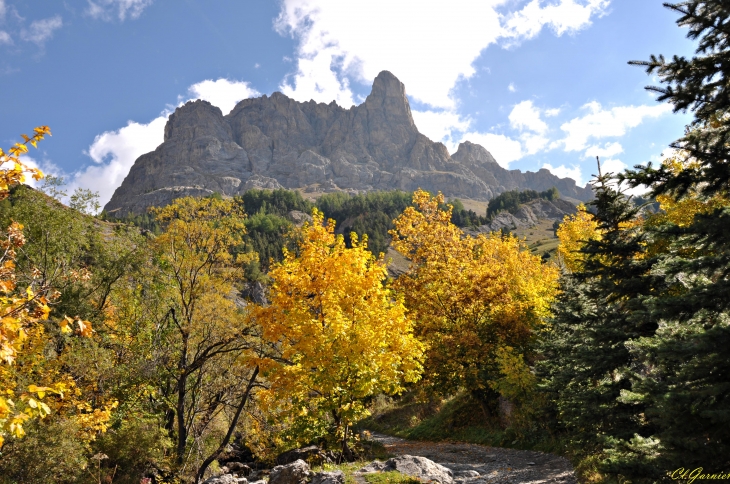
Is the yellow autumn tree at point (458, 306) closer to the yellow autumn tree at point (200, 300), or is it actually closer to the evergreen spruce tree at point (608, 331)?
the evergreen spruce tree at point (608, 331)

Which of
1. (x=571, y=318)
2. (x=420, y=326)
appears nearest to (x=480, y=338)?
(x=420, y=326)

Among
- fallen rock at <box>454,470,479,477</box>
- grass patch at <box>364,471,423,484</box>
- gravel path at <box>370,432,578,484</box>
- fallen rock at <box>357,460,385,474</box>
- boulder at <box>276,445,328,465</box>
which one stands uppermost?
grass patch at <box>364,471,423,484</box>

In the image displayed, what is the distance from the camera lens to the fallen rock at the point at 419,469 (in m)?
11.1

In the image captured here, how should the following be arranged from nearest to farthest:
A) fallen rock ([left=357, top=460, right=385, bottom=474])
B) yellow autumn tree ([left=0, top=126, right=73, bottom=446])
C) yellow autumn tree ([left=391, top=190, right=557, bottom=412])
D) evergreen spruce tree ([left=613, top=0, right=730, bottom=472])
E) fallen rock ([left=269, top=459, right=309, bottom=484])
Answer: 1. yellow autumn tree ([left=0, top=126, right=73, bottom=446])
2. evergreen spruce tree ([left=613, top=0, right=730, bottom=472])
3. fallen rock ([left=269, top=459, right=309, bottom=484])
4. fallen rock ([left=357, top=460, right=385, bottom=474])
5. yellow autumn tree ([left=391, top=190, right=557, bottom=412])

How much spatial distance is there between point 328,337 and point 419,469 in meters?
4.47

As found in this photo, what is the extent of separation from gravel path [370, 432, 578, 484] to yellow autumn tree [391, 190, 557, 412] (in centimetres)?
294

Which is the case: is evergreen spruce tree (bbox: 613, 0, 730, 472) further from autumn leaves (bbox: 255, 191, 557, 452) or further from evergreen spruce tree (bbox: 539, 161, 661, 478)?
autumn leaves (bbox: 255, 191, 557, 452)

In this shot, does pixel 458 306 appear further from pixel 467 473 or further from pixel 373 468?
pixel 373 468

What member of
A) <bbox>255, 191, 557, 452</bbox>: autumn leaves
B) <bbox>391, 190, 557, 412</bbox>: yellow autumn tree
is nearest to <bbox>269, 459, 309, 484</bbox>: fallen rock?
<bbox>255, 191, 557, 452</bbox>: autumn leaves

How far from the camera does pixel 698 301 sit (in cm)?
607

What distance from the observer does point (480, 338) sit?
20531 millimetres

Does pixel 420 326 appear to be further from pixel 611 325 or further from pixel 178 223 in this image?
pixel 178 223

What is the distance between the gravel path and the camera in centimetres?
1224

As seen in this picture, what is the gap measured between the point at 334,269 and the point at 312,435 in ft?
16.0
